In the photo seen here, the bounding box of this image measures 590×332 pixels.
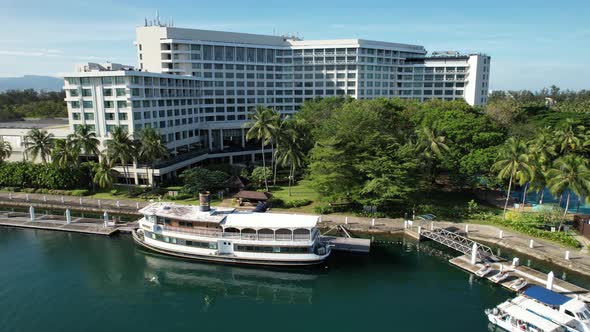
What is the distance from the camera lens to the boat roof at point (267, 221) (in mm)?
47688

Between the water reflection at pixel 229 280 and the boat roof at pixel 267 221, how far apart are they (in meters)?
5.37

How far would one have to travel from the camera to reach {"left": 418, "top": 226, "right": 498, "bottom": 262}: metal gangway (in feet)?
159

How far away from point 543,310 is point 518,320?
9.07 feet

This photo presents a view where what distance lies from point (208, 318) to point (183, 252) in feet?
47.8

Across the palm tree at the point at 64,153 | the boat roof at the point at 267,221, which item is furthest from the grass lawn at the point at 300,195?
the palm tree at the point at 64,153

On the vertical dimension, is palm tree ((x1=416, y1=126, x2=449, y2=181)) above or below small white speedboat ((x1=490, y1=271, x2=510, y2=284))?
above

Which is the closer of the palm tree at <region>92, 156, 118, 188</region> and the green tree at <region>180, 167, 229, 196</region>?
the palm tree at <region>92, 156, 118, 188</region>

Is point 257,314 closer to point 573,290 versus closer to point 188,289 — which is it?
point 188,289

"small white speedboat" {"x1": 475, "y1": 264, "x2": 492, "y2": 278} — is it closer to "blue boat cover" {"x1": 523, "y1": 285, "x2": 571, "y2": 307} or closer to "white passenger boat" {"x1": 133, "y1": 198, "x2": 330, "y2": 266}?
"blue boat cover" {"x1": 523, "y1": 285, "x2": 571, "y2": 307}

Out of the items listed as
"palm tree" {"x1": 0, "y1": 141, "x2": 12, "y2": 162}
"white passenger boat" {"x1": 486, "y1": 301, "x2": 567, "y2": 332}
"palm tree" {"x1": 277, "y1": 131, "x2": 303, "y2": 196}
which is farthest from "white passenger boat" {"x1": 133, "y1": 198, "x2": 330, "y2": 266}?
"palm tree" {"x1": 0, "y1": 141, "x2": 12, "y2": 162}

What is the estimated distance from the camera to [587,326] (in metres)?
33.8

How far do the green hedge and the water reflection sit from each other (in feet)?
116

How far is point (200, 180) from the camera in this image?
7325 centimetres

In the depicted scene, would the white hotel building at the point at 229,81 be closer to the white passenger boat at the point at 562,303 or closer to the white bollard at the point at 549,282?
the white passenger boat at the point at 562,303
